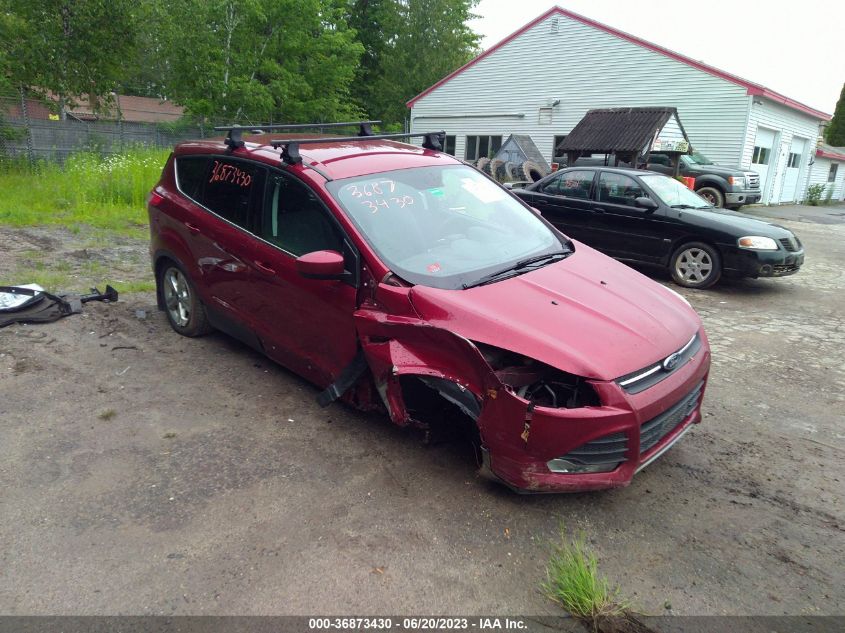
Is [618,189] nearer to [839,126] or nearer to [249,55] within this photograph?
[249,55]

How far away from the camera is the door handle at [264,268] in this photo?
159 inches

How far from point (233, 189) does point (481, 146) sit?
2402 centimetres

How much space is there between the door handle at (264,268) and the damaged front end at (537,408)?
3.77ft

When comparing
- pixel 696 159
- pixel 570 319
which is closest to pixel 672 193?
pixel 570 319

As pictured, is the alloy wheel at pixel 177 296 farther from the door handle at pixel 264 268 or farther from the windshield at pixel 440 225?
the windshield at pixel 440 225

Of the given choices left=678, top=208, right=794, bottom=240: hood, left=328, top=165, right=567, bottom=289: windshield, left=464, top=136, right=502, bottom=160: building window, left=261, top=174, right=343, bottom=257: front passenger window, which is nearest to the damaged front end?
left=328, top=165, right=567, bottom=289: windshield

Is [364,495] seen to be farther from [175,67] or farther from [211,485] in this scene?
[175,67]

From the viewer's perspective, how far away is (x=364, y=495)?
10.5 feet

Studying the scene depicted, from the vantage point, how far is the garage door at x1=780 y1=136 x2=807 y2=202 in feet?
80.4

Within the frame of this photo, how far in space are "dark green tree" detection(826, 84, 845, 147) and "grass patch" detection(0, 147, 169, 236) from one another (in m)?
53.6

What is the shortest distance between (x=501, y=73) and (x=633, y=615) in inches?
1028

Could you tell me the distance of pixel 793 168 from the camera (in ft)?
82.9

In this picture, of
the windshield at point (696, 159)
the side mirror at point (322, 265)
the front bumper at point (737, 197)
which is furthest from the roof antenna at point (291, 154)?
the windshield at point (696, 159)

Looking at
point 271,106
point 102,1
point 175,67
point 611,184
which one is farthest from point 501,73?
point 611,184
